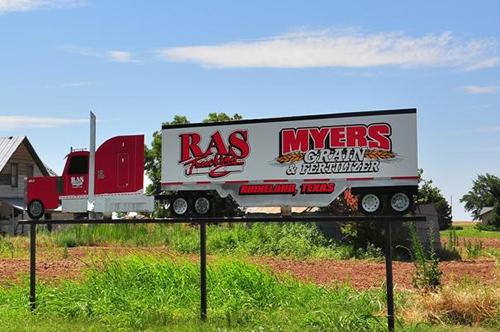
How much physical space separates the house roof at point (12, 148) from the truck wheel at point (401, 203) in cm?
3351

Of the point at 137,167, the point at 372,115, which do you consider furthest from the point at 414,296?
the point at 372,115

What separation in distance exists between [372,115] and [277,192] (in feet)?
9.81

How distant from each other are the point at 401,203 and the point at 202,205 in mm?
4845

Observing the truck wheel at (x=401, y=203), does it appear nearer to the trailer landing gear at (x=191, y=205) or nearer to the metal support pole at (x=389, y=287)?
the trailer landing gear at (x=191, y=205)

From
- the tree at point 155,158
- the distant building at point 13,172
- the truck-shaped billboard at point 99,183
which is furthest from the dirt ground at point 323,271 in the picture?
the distant building at point 13,172

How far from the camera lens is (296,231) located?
2438 cm

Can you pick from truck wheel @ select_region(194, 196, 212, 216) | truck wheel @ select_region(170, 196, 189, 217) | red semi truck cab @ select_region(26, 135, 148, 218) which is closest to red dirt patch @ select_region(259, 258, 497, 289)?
truck wheel @ select_region(194, 196, 212, 216)

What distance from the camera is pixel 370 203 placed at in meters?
16.0

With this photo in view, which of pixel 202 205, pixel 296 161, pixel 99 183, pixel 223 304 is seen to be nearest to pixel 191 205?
pixel 202 205

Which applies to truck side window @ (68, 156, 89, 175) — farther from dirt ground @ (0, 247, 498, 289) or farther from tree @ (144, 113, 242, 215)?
tree @ (144, 113, 242, 215)

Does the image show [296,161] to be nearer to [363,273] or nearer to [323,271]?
[323,271]

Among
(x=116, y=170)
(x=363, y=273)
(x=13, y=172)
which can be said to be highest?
(x=13, y=172)

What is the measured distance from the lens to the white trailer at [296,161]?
53.2ft

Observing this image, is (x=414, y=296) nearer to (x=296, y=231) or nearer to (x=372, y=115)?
(x=372, y=115)
